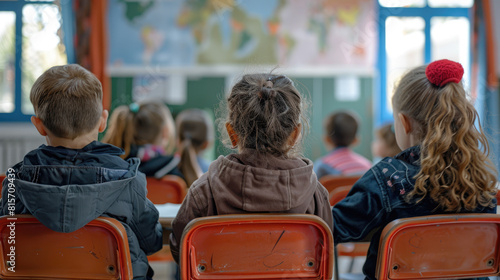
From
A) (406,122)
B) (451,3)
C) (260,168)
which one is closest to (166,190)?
(260,168)

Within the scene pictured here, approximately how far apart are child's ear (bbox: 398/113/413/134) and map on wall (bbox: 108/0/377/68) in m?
3.48

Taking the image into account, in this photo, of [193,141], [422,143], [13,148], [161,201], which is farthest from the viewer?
[13,148]

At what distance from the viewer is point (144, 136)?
2.27m

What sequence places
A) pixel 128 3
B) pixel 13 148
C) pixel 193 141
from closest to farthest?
pixel 193 141 → pixel 13 148 → pixel 128 3

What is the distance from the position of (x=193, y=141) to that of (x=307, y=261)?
1549 millimetres

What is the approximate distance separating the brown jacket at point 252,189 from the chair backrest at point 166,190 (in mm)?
712

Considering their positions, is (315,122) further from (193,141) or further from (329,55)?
(193,141)

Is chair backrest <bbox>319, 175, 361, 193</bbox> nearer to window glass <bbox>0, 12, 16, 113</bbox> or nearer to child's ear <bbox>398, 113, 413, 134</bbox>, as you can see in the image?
child's ear <bbox>398, 113, 413, 134</bbox>

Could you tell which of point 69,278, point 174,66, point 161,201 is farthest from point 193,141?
point 174,66

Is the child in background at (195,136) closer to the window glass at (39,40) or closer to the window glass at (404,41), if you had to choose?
the window glass at (39,40)

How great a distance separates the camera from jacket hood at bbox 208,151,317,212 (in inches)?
42.7

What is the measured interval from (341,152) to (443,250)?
147cm

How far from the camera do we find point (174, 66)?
15.6ft

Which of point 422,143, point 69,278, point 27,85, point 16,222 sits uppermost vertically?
point 27,85
